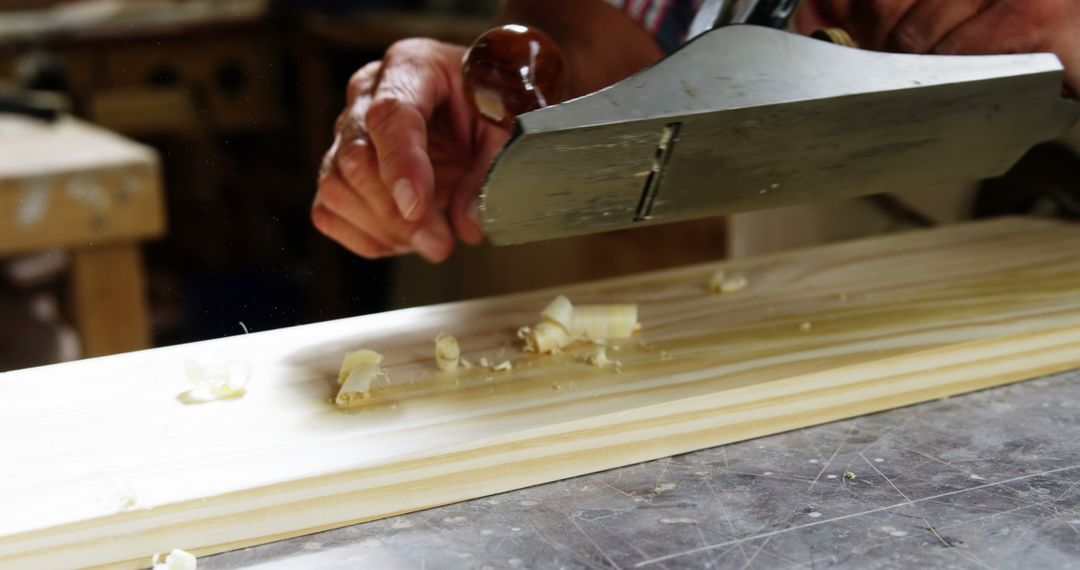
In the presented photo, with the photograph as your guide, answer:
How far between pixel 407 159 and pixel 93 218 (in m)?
0.78

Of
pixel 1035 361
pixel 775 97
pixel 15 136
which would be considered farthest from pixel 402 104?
pixel 15 136

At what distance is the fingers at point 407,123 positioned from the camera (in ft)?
3.27

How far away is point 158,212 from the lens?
5.23ft

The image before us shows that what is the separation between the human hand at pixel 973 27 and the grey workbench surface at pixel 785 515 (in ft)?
1.29

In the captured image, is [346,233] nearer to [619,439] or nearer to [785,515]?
[619,439]

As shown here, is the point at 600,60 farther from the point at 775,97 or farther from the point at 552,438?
the point at 552,438

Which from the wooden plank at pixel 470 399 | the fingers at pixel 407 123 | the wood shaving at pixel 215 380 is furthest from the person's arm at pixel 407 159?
the wood shaving at pixel 215 380

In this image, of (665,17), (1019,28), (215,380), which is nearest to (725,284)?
(1019,28)

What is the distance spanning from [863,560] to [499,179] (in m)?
0.35

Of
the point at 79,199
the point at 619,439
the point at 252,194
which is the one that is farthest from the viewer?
the point at 252,194

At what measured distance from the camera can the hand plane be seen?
0.76 meters

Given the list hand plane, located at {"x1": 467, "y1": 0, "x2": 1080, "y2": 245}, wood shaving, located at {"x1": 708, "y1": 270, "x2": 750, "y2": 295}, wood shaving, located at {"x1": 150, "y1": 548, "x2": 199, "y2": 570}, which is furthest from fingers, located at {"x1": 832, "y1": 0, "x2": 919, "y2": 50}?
wood shaving, located at {"x1": 150, "y1": 548, "x2": 199, "y2": 570}

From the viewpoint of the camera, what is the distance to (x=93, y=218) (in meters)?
1.56

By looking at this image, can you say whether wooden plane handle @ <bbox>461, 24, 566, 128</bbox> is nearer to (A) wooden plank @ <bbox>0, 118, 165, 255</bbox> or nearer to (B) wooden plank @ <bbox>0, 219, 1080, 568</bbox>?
(B) wooden plank @ <bbox>0, 219, 1080, 568</bbox>
